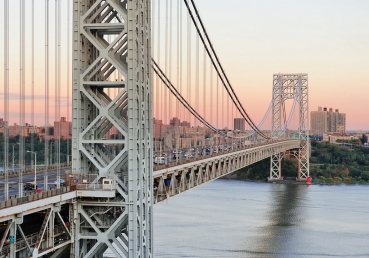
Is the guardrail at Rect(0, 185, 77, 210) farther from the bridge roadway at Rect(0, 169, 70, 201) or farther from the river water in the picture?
the river water

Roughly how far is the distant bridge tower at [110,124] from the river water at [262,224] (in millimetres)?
13068

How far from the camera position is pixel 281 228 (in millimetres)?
42219

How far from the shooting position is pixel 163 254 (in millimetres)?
29906

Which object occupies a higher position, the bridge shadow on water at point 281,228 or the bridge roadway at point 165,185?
the bridge roadway at point 165,185

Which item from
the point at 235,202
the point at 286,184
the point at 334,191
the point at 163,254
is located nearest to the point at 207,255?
the point at 163,254

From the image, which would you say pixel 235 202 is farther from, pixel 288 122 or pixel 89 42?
pixel 89 42

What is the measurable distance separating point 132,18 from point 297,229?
2741 cm

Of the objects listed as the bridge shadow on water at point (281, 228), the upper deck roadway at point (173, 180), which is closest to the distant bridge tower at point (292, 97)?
the bridge shadow on water at point (281, 228)

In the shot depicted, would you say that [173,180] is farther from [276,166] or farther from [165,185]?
[276,166]

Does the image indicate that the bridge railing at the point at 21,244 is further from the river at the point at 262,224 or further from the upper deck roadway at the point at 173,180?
the river at the point at 262,224

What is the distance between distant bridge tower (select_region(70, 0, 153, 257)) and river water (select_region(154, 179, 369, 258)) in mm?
13068

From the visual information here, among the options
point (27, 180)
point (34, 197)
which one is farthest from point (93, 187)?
point (27, 180)

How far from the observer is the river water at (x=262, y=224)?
3306 centimetres

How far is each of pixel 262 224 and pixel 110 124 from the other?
87.5ft
